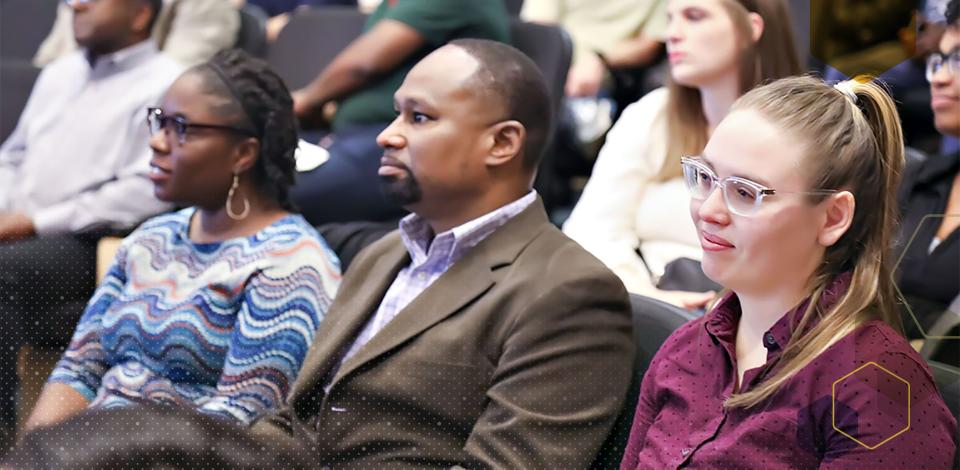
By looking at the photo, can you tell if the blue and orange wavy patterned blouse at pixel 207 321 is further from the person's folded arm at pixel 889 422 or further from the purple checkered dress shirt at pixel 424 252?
the person's folded arm at pixel 889 422

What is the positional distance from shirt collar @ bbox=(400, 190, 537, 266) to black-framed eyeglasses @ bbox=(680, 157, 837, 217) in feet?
1.38

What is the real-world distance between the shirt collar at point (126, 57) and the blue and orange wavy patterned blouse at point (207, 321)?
77cm

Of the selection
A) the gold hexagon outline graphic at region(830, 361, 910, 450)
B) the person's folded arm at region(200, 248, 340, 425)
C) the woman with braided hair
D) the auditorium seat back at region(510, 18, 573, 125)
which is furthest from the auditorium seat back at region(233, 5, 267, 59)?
the gold hexagon outline graphic at region(830, 361, 910, 450)

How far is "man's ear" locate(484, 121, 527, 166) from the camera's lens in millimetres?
1736

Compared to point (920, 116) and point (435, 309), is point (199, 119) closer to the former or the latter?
point (435, 309)

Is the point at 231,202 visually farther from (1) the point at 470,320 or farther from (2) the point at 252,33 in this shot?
(2) the point at 252,33

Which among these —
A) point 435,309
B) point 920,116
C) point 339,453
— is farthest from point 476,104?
point 920,116

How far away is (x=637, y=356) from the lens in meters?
1.65

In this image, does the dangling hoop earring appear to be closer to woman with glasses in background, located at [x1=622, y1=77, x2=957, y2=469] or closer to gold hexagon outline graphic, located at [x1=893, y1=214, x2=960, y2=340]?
woman with glasses in background, located at [x1=622, y1=77, x2=957, y2=469]

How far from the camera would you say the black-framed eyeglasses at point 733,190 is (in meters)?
1.29

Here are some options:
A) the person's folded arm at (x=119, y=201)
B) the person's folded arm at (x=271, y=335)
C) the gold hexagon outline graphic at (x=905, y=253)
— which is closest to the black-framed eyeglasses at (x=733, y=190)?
the gold hexagon outline graphic at (x=905, y=253)

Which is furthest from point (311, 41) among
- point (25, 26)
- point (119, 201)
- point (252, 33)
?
point (25, 26)

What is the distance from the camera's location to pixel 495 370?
159cm

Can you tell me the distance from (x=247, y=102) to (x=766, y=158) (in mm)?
1043
